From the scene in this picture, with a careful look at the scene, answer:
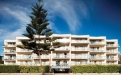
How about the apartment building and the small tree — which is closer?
the small tree

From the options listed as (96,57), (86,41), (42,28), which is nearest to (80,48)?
(86,41)

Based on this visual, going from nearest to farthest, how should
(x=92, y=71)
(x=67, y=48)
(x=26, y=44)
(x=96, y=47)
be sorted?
(x=26, y=44)
(x=92, y=71)
(x=67, y=48)
(x=96, y=47)

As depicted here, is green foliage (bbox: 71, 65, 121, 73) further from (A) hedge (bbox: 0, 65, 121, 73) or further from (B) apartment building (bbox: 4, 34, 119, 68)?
(B) apartment building (bbox: 4, 34, 119, 68)

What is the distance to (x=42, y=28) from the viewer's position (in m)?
27.2

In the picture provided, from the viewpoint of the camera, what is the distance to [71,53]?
137 feet

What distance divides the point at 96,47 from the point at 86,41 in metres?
4.48

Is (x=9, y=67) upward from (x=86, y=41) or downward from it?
downward

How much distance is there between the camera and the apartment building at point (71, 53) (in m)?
40.6

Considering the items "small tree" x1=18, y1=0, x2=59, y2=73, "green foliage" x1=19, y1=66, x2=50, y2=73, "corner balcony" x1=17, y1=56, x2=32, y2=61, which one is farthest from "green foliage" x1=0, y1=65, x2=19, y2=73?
"corner balcony" x1=17, y1=56, x2=32, y2=61

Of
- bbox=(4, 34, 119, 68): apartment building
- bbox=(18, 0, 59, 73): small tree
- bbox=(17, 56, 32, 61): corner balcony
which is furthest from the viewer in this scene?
bbox=(17, 56, 32, 61): corner balcony

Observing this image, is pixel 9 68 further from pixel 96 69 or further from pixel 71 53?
pixel 71 53

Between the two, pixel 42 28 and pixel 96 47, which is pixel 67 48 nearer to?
pixel 96 47

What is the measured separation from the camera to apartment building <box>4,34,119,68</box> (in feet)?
133

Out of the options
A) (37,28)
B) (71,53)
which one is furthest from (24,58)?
(37,28)
